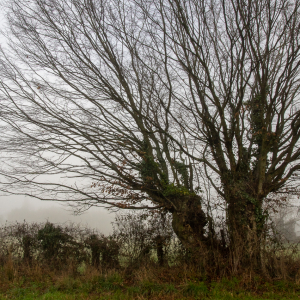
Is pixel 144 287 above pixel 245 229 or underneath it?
underneath

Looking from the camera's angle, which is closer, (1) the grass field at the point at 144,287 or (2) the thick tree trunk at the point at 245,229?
(1) the grass field at the point at 144,287

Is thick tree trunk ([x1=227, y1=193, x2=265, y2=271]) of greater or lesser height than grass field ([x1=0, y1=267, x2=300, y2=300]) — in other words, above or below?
above

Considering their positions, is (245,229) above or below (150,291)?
above

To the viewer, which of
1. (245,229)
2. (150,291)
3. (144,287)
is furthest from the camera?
(245,229)

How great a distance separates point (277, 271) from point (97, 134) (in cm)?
729

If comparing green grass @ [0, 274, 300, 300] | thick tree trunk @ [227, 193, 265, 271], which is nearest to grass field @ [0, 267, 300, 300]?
green grass @ [0, 274, 300, 300]

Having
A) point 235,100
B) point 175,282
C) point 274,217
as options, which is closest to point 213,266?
point 175,282

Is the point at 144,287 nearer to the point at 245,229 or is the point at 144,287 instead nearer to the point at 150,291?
the point at 150,291

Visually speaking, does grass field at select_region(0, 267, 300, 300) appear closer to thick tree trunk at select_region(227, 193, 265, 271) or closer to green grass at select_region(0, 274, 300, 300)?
green grass at select_region(0, 274, 300, 300)

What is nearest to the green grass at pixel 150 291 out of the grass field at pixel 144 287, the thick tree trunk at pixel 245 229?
the grass field at pixel 144 287

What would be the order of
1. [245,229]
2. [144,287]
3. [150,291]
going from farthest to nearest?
1. [245,229]
2. [144,287]
3. [150,291]

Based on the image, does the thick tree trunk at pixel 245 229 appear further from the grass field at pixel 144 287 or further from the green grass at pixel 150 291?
the green grass at pixel 150 291

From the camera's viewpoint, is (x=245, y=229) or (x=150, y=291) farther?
(x=245, y=229)

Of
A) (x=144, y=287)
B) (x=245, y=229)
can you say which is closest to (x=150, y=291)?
(x=144, y=287)
